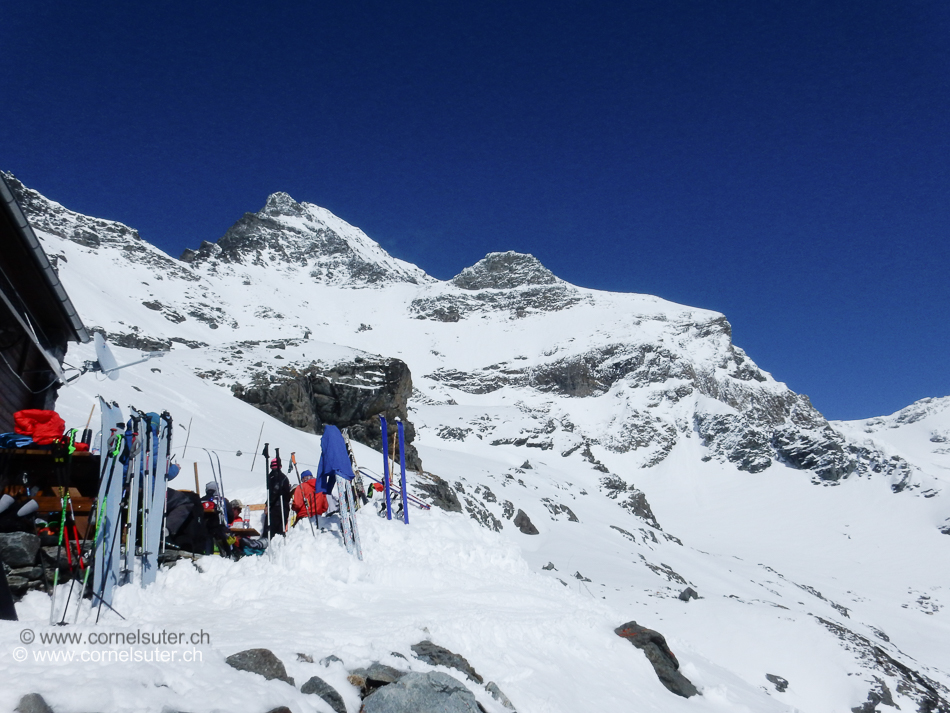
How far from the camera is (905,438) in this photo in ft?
441

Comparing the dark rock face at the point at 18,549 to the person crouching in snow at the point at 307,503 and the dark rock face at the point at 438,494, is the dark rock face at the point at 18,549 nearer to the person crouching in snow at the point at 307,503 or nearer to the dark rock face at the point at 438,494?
the person crouching in snow at the point at 307,503

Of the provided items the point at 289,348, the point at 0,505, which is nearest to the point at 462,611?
the point at 0,505

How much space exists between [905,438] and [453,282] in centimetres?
11938

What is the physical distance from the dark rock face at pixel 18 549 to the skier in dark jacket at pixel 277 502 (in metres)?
3.68

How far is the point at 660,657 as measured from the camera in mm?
8992

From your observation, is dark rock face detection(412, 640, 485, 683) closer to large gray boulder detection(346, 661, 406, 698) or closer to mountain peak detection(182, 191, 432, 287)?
large gray boulder detection(346, 661, 406, 698)

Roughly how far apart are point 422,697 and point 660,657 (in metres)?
5.24

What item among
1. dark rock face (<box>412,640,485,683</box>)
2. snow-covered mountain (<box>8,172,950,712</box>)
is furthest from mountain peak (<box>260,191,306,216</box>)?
dark rock face (<box>412,640,485,683</box>)

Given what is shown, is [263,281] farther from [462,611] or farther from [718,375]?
[462,611]

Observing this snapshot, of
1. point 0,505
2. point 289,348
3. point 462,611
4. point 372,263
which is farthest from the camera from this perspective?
point 372,263

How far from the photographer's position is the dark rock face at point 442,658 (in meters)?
6.37

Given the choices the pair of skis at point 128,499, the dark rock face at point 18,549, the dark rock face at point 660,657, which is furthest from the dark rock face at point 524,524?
the dark rock face at point 18,549

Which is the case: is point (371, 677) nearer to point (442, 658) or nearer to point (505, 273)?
point (442, 658)

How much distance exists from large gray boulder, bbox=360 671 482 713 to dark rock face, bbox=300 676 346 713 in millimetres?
243
